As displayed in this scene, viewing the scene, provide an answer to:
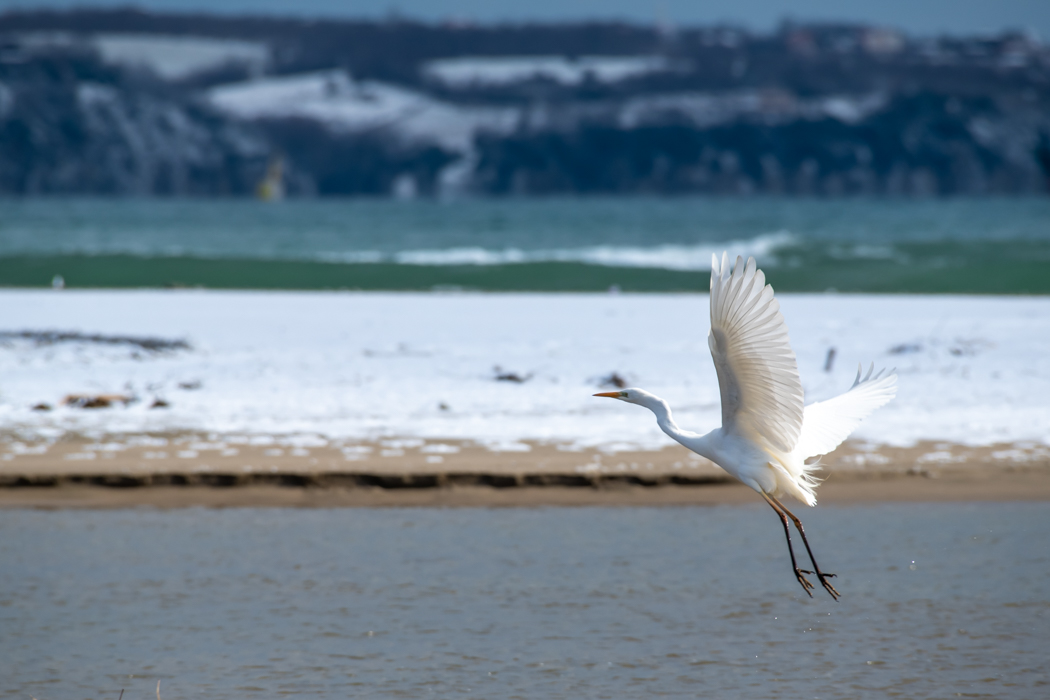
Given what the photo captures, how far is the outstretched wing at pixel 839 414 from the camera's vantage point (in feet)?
20.3

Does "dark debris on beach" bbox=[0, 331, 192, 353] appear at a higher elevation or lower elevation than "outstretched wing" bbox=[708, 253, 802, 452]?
lower

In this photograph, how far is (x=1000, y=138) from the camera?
365 feet

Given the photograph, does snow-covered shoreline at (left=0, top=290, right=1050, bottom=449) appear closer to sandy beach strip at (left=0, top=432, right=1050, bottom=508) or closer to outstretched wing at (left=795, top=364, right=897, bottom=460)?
sandy beach strip at (left=0, top=432, right=1050, bottom=508)

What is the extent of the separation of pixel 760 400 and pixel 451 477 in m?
4.12

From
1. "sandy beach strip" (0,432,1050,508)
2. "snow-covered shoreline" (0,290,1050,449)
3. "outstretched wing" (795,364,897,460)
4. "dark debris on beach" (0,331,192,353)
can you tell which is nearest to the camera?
"outstretched wing" (795,364,897,460)

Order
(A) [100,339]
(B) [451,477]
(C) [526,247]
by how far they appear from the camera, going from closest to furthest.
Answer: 1. (B) [451,477]
2. (A) [100,339]
3. (C) [526,247]

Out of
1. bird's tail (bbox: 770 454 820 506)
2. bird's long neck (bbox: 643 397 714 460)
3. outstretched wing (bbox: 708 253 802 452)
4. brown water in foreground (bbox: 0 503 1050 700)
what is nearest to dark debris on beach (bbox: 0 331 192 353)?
brown water in foreground (bbox: 0 503 1050 700)

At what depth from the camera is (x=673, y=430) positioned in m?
6.00

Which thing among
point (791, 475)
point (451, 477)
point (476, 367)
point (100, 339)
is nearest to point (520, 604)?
point (791, 475)

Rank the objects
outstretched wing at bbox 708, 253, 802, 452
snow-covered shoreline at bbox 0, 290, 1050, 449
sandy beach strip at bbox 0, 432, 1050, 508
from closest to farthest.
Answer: outstretched wing at bbox 708, 253, 802, 452
sandy beach strip at bbox 0, 432, 1050, 508
snow-covered shoreline at bbox 0, 290, 1050, 449

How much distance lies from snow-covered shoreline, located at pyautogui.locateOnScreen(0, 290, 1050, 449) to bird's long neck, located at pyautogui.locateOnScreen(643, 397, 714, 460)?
4.05 m

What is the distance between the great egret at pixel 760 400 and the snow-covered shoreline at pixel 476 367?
3.98 meters

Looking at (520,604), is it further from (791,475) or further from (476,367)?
(476,367)

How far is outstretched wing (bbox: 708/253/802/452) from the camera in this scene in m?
4.98
